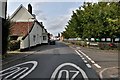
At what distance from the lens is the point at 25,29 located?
46750 mm

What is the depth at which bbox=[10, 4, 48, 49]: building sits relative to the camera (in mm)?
38844

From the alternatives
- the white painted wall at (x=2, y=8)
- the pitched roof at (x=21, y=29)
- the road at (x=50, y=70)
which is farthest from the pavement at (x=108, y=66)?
the pitched roof at (x=21, y=29)

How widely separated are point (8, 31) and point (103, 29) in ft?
66.1

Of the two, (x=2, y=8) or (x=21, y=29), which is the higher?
(x=2, y=8)

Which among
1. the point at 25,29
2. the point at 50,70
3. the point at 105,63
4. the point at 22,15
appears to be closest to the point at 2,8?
the point at 105,63

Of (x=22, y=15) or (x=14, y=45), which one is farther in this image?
Answer: (x=22, y=15)

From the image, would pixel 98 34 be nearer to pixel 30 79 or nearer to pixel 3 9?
pixel 3 9

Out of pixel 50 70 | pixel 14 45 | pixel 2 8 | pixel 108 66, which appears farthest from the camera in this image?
pixel 14 45

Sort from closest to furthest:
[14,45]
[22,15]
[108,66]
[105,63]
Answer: [108,66] < [105,63] < [14,45] < [22,15]

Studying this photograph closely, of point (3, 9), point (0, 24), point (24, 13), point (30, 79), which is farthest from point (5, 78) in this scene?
point (24, 13)

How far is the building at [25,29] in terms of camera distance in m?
38.8

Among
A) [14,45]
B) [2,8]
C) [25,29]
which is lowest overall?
[14,45]

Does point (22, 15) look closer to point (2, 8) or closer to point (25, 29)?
point (25, 29)

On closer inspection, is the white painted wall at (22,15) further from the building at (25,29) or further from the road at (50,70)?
the road at (50,70)
